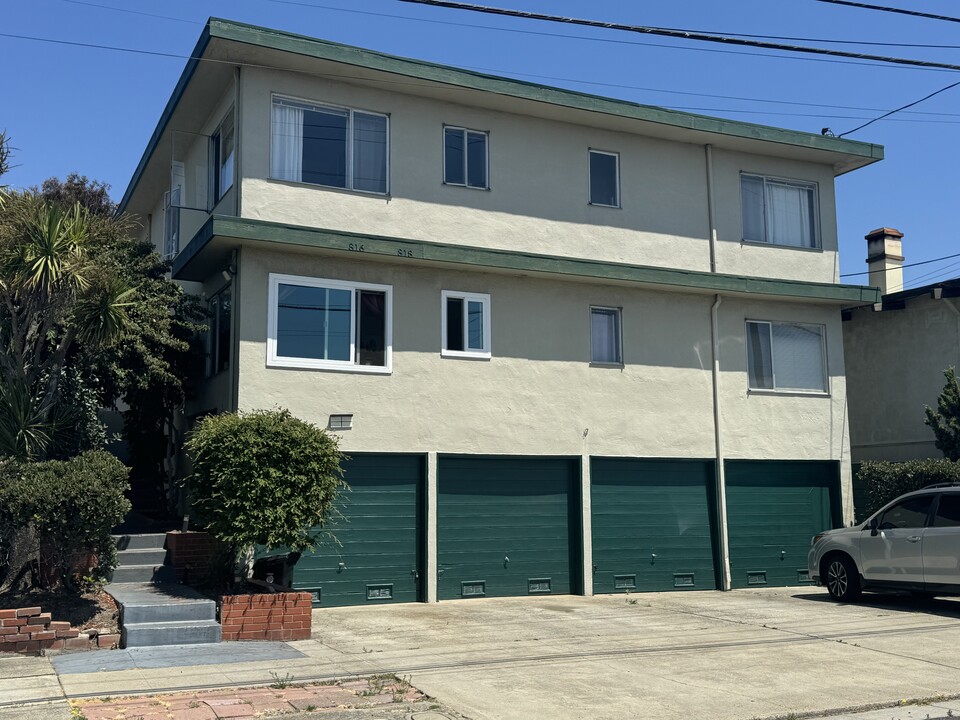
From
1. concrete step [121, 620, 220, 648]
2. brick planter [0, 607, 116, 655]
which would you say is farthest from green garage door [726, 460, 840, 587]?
brick planter [0, 607, 116, 655]

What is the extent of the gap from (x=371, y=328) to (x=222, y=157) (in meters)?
3.94

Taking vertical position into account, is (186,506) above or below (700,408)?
below

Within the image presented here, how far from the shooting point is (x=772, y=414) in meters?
19.1

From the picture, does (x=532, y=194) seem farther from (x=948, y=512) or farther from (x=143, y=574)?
(x=143, y=574)

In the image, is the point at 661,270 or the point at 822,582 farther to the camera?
the point at 661,270

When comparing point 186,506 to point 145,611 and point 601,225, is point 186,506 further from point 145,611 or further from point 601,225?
point 601,225

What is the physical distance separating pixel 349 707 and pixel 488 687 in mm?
1456

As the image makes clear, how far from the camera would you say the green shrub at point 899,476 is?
1775 centimetres

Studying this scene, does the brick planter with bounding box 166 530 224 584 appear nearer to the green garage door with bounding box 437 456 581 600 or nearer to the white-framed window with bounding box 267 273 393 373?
the white-framed window with bounding box 267 273 393 373

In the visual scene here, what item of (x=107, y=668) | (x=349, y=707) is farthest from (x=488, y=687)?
(x=107, y=668)

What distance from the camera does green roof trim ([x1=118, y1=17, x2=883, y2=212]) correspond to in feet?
47.8

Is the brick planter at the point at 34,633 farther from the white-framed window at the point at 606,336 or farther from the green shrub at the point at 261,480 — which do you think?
the white-framed window at the point at 606,336

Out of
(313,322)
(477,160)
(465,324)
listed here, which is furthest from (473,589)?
(477,160)

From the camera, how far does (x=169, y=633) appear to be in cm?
1105
